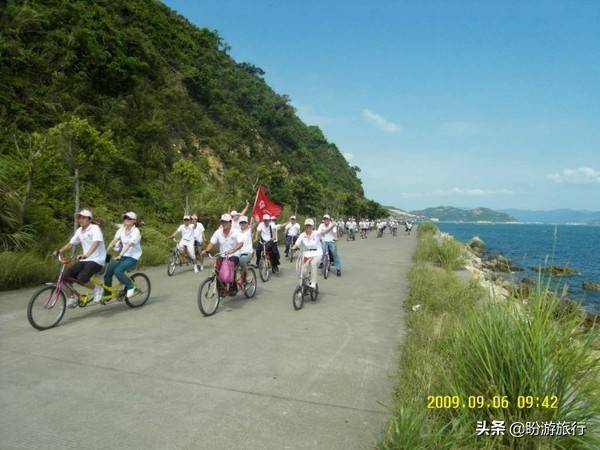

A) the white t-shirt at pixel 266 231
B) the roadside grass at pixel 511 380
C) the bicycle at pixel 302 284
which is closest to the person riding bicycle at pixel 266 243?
the white t-shirt at pixel 266 231

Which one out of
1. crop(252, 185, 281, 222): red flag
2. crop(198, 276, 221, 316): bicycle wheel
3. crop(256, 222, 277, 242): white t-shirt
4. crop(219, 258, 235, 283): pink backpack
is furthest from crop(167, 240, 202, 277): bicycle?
crop(219, 258, 235, 283): pink backpack

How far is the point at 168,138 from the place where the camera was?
32.8 metres

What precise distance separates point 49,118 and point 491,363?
23506mm

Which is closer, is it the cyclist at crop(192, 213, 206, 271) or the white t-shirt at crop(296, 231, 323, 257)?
the white t-shirt at crop(296, 231, 323, 257)

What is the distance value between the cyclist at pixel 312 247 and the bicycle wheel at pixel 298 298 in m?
0.56

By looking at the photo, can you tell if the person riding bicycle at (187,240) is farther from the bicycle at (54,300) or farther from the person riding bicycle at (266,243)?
the bicycle at (54,300)

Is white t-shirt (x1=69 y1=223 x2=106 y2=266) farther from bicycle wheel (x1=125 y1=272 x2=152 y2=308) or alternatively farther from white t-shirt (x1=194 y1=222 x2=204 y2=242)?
white t-shirt (x1=194 y1=222 x2=204 y2=242)

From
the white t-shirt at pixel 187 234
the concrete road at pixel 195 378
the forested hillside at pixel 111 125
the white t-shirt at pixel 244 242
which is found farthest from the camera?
the white t-shirt at pixel 187 234

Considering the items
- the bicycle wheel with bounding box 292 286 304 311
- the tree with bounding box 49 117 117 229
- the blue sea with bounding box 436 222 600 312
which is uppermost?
the tree with bounding box 49 117 117 229

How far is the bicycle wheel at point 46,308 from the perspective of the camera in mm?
6625

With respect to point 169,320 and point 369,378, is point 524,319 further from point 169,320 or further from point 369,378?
point 169,320

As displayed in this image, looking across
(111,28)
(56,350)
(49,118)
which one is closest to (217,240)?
(56,350)

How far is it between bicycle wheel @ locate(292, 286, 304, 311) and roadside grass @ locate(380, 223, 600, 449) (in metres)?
4.74

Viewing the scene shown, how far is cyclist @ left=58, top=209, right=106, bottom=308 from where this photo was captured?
288 inches
